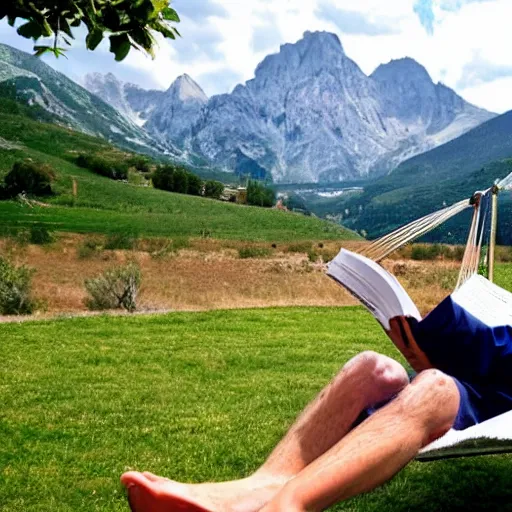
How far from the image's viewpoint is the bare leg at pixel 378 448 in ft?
6.31

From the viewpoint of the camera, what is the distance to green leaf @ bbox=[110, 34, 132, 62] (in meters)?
2.35

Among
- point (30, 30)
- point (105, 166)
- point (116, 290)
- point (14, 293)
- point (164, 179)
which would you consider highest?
point (105, 166)

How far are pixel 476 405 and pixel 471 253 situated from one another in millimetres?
1574

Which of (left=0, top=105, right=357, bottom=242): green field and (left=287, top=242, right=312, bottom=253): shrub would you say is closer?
(left=287, top=242, right=312, bottom=253): shrub

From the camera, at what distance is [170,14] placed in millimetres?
2320

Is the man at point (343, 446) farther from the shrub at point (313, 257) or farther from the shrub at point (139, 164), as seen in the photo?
the shrub at point (139, 164)

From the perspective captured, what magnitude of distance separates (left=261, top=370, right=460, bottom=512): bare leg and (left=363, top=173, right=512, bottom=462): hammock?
95mm

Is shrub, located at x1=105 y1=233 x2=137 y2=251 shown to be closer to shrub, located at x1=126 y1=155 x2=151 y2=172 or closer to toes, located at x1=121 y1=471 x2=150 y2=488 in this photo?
toes, located at x1=121 y1=471 x2=150 y2=488

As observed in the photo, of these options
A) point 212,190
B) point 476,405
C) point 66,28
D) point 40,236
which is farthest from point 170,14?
point 212,190

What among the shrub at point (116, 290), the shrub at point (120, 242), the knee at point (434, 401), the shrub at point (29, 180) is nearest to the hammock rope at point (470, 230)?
the knee at point (434, 401)

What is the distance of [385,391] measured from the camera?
2342 millimetres

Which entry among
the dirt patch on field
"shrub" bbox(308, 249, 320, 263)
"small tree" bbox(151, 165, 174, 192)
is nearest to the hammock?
the dirt patch on field

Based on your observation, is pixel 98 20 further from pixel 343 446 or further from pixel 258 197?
pixel 258 197

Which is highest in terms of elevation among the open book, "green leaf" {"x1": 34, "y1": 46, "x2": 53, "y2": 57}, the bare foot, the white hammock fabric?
"green leaf" {"x1": 34, "y1": 46, "x2": 53, "y2": 57}
